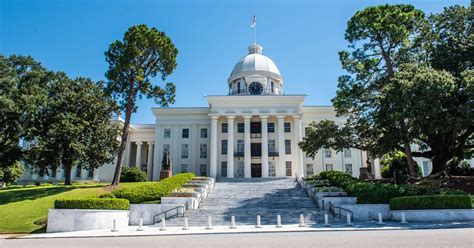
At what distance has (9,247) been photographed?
11695 mm

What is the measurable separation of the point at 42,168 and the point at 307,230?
2520 cm

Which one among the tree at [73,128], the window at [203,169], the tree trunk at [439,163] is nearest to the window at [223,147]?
the window at [203,169]

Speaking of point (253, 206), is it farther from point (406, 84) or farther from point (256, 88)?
→ point (256, 88)

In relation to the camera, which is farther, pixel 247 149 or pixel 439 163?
pixel 247 149

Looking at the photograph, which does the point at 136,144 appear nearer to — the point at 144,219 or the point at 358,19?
the point at 144,219

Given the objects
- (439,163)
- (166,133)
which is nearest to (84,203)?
(439,163)

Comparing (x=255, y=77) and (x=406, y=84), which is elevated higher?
(x=255, y=77)

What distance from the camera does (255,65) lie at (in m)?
46.7

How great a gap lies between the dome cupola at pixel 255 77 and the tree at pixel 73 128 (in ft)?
64.2

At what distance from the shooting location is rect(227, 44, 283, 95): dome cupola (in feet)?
148

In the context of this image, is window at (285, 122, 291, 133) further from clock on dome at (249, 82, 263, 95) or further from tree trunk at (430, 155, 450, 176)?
tree trunk at (430, 155, 450, 176)

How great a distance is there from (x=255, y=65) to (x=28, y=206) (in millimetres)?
33250

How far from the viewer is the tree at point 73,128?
92.2 feet

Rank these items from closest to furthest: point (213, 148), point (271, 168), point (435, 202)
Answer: point (435, 202) → point (213, 148) → point (271, 168)
